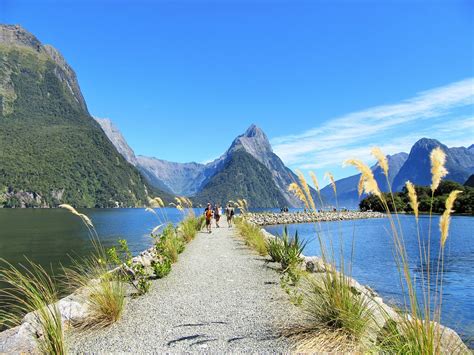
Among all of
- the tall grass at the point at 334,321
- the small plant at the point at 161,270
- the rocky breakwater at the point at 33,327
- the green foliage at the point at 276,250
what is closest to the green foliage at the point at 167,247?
the small plant at the point at 161,270

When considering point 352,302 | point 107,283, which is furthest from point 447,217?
point 107,283

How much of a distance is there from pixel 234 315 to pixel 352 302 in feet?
7.69

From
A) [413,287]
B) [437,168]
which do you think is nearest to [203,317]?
[413,287]

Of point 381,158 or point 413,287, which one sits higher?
point 381,158

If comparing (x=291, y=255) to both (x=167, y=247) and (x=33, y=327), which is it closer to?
(x=167, y=247)

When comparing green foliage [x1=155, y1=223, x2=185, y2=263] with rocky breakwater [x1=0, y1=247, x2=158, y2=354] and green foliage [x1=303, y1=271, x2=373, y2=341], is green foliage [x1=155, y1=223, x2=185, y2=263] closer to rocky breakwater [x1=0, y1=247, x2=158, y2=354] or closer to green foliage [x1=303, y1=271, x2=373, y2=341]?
rocky breakwater [x1=0, y1=247, x2=158, y2=354]

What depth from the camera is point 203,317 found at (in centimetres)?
702

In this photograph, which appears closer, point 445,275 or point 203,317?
point 203,317

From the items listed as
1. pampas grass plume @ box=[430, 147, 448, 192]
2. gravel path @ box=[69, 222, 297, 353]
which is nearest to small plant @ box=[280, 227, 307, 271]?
gravel path @ box=[69, 222, 297, 353]

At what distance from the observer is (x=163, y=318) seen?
7059 mm

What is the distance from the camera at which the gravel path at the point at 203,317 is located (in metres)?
5.70

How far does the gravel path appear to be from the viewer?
18.7ft

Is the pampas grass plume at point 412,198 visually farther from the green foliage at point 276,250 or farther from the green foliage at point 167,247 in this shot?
the green foliage at point 167,247

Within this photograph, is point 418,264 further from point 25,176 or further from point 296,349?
point 25,176
